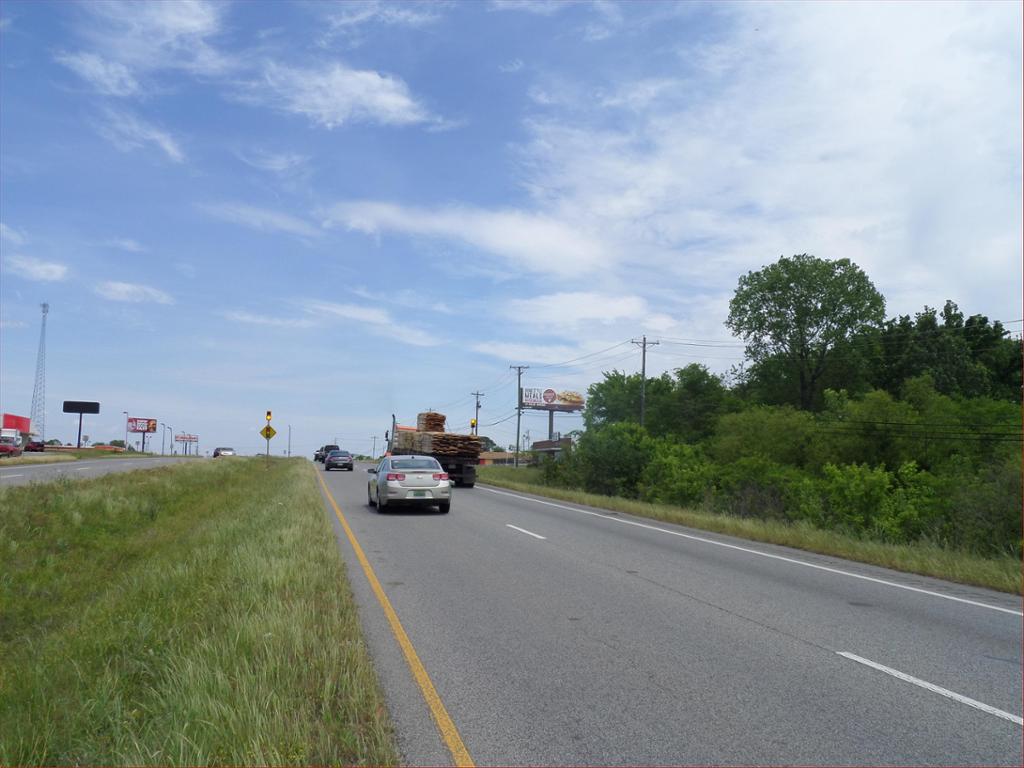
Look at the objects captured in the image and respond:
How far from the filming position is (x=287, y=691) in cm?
503

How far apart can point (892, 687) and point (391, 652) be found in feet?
13.6

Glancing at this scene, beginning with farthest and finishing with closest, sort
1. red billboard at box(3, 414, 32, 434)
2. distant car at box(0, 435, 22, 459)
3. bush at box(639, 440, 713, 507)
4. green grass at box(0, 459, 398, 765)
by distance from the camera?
red billboard at box(3, 414, 32, 434), distant car at box(0, 435, 22, 459), bush at box(639, 440, 713, 507), green grass at box(0, 459, 398, 765)

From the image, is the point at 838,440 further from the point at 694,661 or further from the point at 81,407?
the point at 81,407

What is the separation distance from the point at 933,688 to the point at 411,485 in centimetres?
1637

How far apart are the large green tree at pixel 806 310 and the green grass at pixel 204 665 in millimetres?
59209

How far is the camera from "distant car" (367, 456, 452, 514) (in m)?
21.0

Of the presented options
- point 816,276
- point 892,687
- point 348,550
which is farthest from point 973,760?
point 816,276

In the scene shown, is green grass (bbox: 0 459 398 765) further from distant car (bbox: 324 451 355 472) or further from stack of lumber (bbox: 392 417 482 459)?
distant car (bbox: 324 451 355 472)

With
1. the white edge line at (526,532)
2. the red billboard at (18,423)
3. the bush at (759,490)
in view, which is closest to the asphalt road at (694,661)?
the white edge line at (526,532)

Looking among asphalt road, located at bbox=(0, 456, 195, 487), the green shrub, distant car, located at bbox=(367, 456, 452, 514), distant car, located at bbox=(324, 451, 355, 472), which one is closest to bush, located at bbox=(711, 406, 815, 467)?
the green shrub

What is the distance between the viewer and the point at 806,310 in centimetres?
6488

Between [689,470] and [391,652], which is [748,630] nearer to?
[391,652]

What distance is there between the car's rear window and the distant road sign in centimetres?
11710

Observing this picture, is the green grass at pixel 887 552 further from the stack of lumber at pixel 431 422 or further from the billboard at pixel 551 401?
the billboard at pixel 551 401
